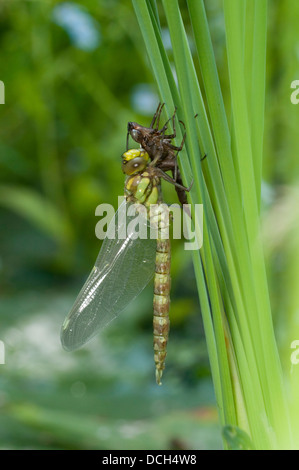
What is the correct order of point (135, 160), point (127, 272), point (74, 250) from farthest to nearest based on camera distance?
point (74, 250)
point (127, 272)
point (135, 160)

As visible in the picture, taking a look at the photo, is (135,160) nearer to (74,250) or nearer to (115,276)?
(115,276)

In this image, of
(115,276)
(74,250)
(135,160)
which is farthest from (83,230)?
(135,160)

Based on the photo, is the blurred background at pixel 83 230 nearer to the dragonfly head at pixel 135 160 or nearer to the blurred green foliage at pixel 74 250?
the blurred green foliage at pixel 74 250

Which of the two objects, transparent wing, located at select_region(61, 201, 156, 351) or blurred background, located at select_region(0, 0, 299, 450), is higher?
blurred background, located at select_region(0, 0, 299, 450)

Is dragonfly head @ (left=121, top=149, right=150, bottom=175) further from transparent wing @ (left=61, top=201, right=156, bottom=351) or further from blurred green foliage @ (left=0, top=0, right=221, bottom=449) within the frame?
blurred green foliage @ (left=0, top=0, right=221, bottom=449)

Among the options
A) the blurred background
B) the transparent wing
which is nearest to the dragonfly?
the transparent wing
